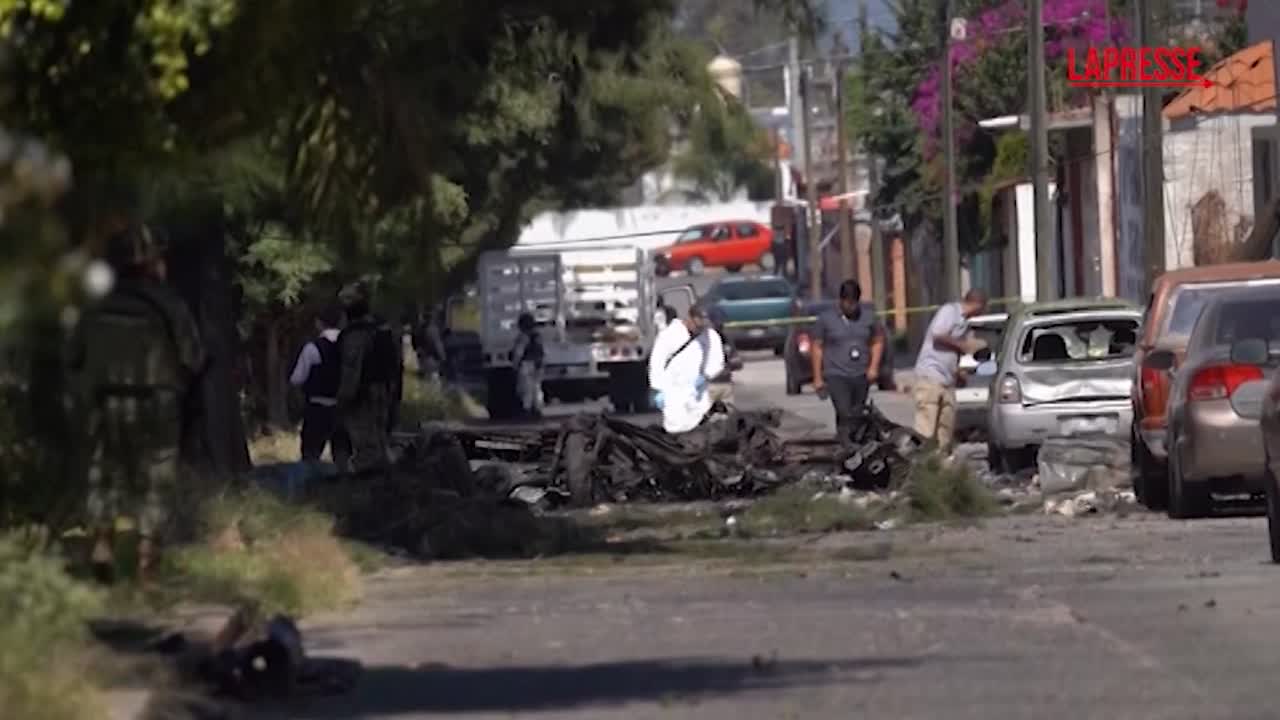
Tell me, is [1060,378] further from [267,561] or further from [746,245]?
[746,245]

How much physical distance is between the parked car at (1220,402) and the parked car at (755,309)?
41692mm

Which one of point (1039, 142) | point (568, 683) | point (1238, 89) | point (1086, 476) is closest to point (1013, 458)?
point (1086, 476)

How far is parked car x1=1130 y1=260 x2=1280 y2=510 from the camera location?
19.4 meters

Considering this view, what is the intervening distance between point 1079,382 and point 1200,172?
19.1 m

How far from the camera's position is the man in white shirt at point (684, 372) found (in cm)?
2506

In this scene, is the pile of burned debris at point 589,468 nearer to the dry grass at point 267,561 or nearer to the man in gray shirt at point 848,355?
the man in gray shirt at point 848,355

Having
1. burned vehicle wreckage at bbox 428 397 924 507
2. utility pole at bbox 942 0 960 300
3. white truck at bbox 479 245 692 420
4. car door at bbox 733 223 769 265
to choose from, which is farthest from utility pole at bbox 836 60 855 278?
burned vehicle wreckage at bbox 428 397 924 507

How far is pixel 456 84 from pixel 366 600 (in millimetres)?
3581

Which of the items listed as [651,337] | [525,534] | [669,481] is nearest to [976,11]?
[651,337]

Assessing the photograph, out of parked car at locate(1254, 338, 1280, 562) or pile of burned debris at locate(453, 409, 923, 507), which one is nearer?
parked car at locate(1254, 338, 1280, 562)

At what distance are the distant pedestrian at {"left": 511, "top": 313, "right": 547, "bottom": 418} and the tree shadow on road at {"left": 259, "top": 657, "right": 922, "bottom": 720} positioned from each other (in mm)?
30697

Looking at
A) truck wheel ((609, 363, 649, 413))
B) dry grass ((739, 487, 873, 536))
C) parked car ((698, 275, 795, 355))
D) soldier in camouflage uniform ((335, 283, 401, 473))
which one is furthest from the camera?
parked car ((698, 275, 795, 355))

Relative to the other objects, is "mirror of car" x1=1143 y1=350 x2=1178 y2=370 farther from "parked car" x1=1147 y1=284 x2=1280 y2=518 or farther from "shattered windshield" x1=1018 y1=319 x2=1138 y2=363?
"shattered windshield" x1=1018 y1=319 x2=1138 y2=363

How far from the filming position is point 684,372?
25156 mm
